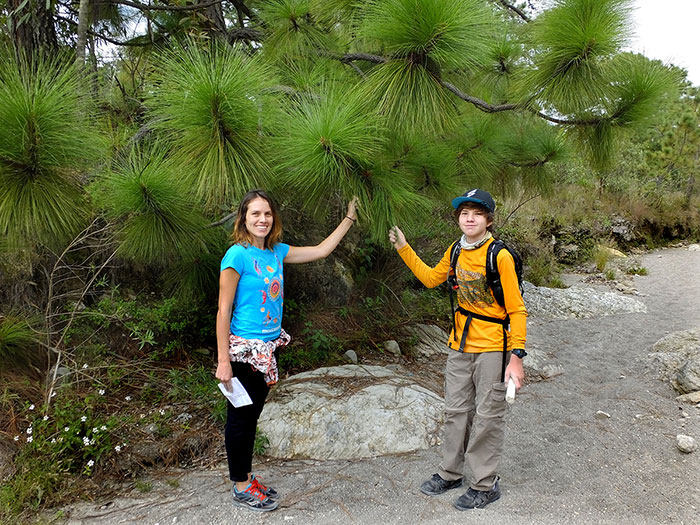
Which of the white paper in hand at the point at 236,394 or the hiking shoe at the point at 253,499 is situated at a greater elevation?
the white paper in hand at the point at 236,394

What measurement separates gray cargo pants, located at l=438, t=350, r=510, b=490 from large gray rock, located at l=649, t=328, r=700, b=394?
1994mm

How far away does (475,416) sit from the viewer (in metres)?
1.97

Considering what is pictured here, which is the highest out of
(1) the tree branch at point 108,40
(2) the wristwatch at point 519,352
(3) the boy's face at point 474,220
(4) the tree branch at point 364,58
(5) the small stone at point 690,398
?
(1) the tree branch at point 108,40

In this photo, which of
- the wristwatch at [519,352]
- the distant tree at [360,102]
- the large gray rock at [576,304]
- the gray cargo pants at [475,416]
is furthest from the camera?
the large gray rock at [576,304]

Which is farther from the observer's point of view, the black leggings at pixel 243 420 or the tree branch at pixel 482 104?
the tree branch at pixel 482 104

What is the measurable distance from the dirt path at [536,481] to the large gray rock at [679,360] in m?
0.13

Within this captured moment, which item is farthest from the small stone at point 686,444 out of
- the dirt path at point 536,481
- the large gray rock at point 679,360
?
the large gray rock at point 679,360

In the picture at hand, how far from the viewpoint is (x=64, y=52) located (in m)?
2.82

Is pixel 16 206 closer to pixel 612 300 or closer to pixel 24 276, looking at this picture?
pixel 24 276

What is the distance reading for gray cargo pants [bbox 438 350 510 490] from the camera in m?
1.90

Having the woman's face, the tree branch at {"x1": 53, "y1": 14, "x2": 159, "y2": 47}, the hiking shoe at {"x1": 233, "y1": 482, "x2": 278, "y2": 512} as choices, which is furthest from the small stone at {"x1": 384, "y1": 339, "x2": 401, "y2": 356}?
the tree branch at {"x1": 53, "y1": 14, "x2": 159, "y2": 47}

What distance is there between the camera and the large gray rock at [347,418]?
2461 millimetres

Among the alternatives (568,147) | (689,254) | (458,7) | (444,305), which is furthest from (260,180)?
(689,254)

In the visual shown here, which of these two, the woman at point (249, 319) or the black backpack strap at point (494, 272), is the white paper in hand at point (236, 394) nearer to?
the woman at point (249, 319)
